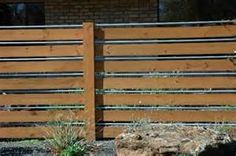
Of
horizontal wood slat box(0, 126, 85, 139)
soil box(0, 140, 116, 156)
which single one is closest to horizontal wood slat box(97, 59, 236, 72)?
soil box(0, 140, 116, 156)

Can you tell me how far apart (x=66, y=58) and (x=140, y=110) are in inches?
53.8

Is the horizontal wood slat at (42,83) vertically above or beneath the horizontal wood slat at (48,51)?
beneath

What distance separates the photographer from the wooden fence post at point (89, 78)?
9.27 m

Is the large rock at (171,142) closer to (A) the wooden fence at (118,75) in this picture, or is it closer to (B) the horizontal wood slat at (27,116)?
(A) the wooden fence at (118,75)

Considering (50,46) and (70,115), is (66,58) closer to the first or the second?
(50,46)

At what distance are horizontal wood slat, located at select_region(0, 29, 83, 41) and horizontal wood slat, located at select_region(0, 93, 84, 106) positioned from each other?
87cm

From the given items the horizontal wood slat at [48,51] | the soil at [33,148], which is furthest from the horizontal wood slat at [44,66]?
the soil at [33,148]

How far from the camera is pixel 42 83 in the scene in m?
9.43

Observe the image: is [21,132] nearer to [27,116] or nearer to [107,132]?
[27,116]

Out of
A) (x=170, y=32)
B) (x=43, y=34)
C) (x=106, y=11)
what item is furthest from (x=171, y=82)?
(x=106, y=11)

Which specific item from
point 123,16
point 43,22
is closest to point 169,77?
point 123,16

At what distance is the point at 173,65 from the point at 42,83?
200 cm

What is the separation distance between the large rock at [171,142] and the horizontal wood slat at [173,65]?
1.95 metres

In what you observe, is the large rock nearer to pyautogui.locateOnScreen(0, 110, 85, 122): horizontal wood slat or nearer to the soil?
the soil
